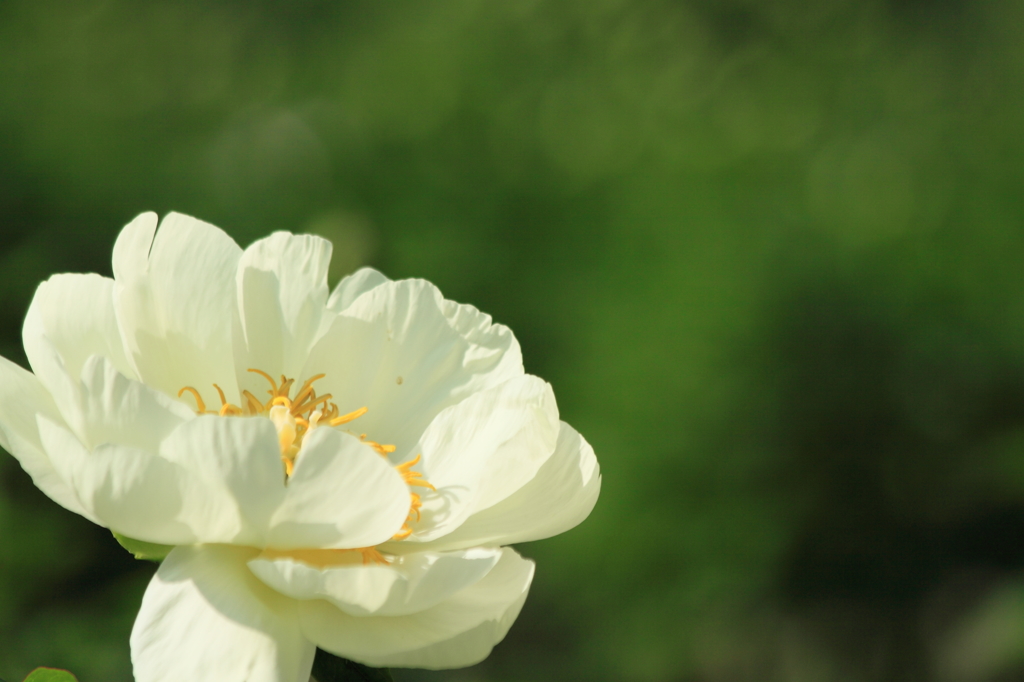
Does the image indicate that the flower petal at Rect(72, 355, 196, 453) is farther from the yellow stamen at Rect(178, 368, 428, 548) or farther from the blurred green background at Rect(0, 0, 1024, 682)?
the blurred green background at Rect(0, 0, 1024, 682)

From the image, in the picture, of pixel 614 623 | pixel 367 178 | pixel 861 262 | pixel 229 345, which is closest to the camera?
pixel 229 345

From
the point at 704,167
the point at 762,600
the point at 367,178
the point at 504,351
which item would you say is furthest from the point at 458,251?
the point at 504,351

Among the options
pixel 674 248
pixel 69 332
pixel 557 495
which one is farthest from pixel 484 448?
pixel 674 248

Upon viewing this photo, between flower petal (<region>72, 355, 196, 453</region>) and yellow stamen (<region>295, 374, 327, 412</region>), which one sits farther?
yellow stamen (<region>295, 374, 327, 412</region>)

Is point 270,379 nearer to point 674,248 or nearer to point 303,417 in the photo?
Answer: point 303,417

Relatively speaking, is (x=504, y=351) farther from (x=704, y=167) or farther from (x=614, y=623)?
(x=704, y=167)

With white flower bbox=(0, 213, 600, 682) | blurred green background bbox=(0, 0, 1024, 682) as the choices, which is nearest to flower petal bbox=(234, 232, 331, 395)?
white flower bbox=(0, 213, 600, 682)

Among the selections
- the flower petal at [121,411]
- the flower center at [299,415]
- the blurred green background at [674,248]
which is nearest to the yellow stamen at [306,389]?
the flower center at [299,415]
